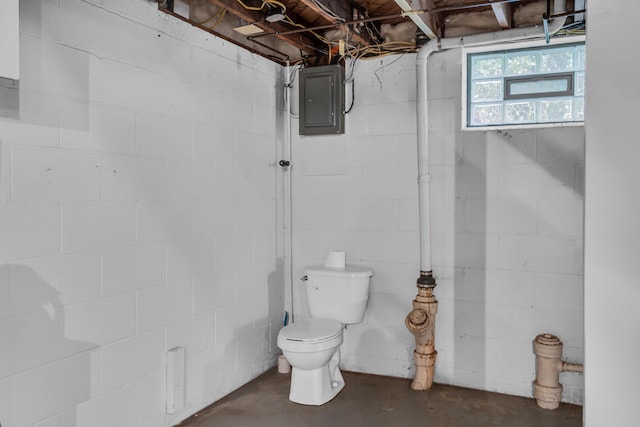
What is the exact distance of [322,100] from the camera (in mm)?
3600

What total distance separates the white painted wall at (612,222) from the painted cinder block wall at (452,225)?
2.42 m

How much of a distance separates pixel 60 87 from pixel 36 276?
79cm

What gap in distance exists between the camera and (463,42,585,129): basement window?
118 inches

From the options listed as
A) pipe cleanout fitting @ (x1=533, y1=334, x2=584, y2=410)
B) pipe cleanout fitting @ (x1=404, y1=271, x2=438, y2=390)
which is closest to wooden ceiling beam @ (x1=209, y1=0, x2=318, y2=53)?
pipe cleanout fitting @ (x1=404, y1=271, x2=438, y2=390)

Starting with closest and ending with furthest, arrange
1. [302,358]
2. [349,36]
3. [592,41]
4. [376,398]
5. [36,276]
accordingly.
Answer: [592,41] → [36,276] → [302,358] → [376,398] → [349,36]

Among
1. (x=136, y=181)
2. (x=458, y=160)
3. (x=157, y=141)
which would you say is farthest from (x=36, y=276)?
(x=458, y=160)

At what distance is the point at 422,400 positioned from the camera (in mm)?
3121

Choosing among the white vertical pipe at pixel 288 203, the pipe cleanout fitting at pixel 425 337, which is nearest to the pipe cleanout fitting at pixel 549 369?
the pipe cleanout fitting at pixel 425 337

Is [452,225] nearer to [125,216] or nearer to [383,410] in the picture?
[383,410]

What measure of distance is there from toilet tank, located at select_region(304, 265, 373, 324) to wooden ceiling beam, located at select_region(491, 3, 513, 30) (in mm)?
1753

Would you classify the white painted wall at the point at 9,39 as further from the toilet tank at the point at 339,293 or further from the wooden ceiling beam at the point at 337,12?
the toilet tank at the point at 339,293

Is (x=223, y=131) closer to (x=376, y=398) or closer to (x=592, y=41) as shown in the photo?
(x=376, y=398)

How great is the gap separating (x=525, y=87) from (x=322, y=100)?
4.40 ft

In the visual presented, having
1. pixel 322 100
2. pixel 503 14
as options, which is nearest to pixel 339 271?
pixel 322 100
